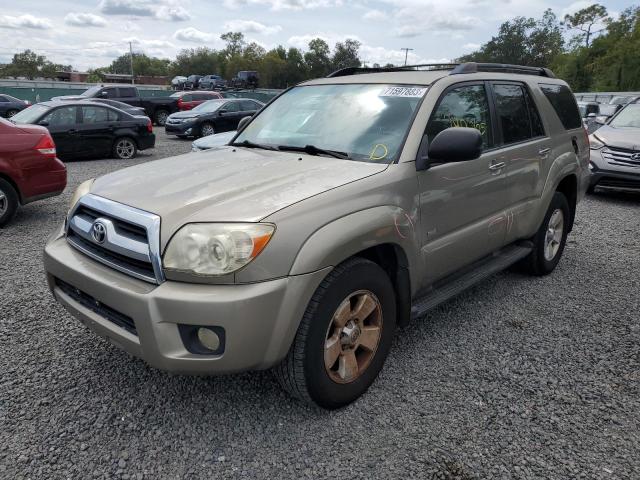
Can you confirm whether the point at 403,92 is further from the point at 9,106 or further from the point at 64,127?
the point at 9,106

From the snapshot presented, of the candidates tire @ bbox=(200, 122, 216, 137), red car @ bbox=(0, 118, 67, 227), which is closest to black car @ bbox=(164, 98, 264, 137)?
tire @ bbox=(200, 122, 216, 137)

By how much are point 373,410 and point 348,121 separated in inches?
68.9

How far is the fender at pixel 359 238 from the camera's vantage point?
222cm

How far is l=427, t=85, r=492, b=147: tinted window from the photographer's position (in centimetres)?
308

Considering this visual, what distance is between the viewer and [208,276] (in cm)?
212

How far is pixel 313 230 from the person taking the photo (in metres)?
2.25

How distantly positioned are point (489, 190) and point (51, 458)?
3.00 meters

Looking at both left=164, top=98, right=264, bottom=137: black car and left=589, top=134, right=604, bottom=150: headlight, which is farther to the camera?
left=164, top=98, right=264, bottom=137: black car

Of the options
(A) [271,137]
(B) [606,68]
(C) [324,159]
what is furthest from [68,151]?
(B) [606,68]

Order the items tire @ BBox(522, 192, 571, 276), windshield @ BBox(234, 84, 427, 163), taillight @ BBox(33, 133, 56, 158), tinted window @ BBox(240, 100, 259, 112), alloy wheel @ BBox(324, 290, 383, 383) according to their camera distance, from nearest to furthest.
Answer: alloy wheel @ BBox(324, 290, 383, 383) → windshield @ BBox(234, 84, 427, 163) → tire @ BBox(522, 192, 571, 276) → taillight @ BBox(33, 133, 56, 158) → tinted window @ BBox(240, 100, 259, 112)

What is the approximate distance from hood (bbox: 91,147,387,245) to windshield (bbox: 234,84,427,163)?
0.18 m

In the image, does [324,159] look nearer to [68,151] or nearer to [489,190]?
[489,190]

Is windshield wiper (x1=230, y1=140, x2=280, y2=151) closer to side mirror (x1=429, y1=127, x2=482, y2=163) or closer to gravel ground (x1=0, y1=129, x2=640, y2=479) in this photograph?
side mirror (x1=429, y1=127, x2=482, y2=163)

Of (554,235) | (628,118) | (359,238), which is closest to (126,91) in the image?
(628,118)
